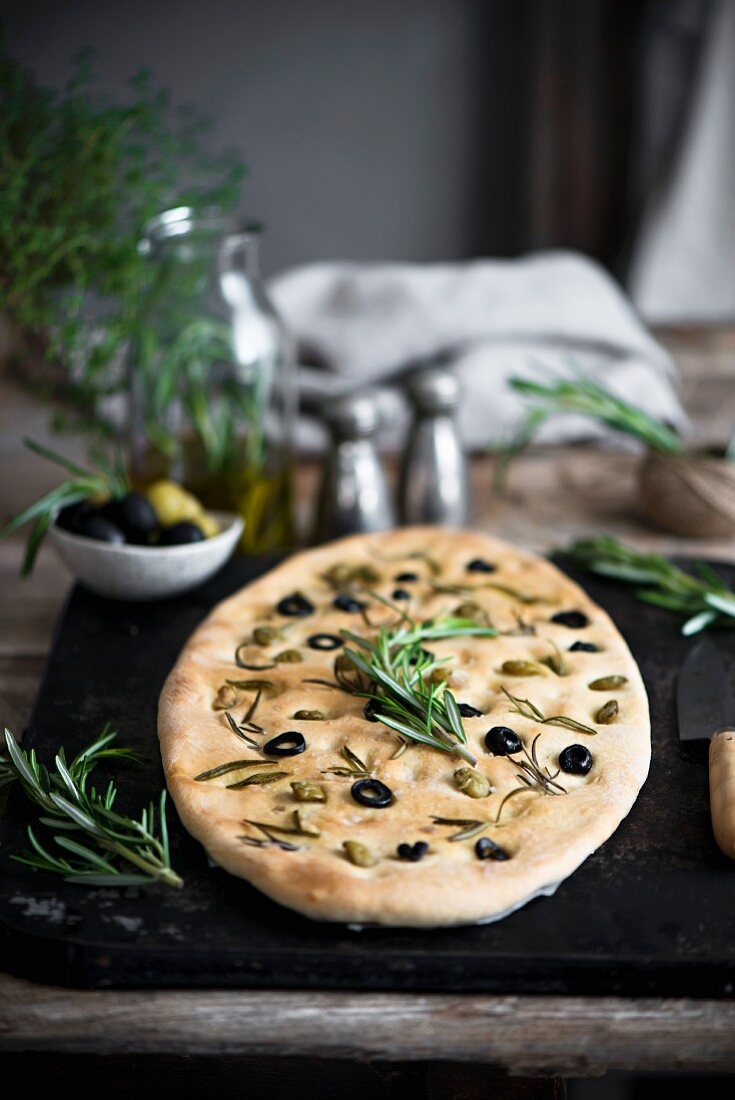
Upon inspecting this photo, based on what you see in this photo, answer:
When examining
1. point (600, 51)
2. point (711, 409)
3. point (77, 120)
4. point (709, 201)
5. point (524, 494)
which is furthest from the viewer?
point (600, 51)

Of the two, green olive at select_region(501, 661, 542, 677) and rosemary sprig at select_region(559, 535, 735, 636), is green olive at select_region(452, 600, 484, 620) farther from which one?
rosemary sprig at select_region(559, 535, 735, 636)

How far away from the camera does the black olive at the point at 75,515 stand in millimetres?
1846

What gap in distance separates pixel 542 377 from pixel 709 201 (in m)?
1.23

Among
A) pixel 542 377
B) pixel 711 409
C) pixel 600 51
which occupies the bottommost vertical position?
pixel 711 409

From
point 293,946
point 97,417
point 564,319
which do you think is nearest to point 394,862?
point 293,946

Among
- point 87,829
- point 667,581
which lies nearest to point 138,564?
point 87,829

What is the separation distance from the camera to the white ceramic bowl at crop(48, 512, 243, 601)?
5.80 ft

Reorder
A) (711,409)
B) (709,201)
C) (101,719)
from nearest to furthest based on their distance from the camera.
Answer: (101,719), (711,409), (709,201)

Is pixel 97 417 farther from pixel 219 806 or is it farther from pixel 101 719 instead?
pixel 219 806

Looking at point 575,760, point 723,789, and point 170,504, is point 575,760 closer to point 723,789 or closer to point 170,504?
point 723,789

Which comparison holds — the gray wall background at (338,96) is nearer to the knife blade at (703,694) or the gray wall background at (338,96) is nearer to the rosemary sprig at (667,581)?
the rosemary sprig at (667,581)

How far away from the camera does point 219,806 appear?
49.6 inches

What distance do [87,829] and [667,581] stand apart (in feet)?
3.26

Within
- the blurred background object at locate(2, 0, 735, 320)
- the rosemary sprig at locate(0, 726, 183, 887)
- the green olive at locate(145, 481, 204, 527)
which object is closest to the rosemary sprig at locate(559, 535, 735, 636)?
the green olive at locate(145, 481, 204, 527)
